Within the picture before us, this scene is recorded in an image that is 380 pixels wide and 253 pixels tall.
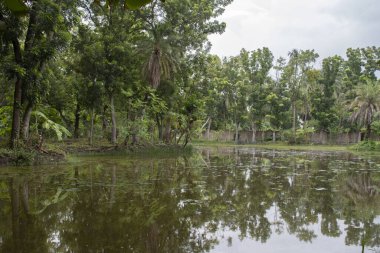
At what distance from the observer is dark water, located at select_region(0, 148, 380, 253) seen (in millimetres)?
4895

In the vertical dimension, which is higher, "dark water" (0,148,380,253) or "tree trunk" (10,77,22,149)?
"tree trunk" (10,77,22,149)

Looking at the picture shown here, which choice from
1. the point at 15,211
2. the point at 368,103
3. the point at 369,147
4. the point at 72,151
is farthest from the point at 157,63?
the point at 368,103

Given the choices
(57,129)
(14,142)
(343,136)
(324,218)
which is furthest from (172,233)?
(343,136)

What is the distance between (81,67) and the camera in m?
20.9

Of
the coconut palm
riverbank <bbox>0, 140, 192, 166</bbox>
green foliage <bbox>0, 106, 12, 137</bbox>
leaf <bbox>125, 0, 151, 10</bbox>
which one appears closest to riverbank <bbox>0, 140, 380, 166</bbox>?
riverbank <bbox>0, 140, 192, 166</bbox>

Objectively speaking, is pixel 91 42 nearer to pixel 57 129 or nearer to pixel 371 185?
pixel 57 129

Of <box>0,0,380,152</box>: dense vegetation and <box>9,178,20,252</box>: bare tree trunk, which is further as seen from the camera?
<box>0,0,380,152</box>: dense vegetation

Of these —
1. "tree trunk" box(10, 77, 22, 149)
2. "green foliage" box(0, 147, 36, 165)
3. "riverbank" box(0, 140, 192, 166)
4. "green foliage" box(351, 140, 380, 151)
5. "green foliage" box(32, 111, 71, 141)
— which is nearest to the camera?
"green foliage" box(0, 147, 36, 165)

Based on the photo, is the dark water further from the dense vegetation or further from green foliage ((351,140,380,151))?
green foliage ((351,140,380,151))

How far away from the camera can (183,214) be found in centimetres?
646

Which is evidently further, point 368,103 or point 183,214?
point 368,103

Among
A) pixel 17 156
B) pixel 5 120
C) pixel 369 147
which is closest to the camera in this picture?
pixel 17 156

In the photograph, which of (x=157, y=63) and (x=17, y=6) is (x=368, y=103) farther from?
(x=17, y=6)

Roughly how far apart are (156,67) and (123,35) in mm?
2823
